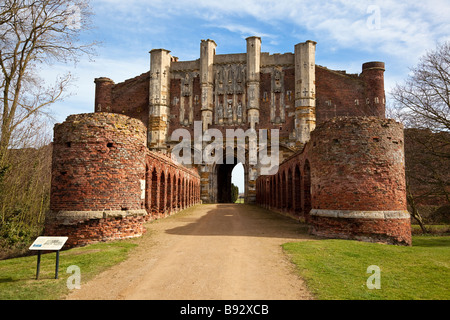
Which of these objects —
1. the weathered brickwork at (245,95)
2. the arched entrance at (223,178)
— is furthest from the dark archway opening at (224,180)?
the weathered brickwork at (245,95)

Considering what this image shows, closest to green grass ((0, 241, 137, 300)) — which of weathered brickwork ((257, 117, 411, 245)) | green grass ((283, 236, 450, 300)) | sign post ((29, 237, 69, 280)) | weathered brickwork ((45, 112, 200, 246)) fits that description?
sign post ((29, 237, 69, 280))

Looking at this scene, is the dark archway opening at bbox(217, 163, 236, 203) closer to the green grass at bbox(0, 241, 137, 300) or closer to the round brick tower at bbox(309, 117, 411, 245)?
the round brick tower at bbox(309, 117, 411, 245)

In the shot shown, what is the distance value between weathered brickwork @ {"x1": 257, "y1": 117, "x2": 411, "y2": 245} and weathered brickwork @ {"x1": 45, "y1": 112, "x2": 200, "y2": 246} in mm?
6755

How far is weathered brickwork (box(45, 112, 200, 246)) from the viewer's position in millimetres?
9797

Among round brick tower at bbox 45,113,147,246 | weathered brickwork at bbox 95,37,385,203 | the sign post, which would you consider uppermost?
weathered brickwork at bbox 95,37,385,203

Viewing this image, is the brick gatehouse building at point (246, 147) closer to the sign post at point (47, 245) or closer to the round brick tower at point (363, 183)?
the round brick tower at point (363, 183)

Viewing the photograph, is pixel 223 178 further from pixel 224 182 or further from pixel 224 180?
pixel 224 182

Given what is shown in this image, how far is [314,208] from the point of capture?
40.0ft

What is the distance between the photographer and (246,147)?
33.9 metres

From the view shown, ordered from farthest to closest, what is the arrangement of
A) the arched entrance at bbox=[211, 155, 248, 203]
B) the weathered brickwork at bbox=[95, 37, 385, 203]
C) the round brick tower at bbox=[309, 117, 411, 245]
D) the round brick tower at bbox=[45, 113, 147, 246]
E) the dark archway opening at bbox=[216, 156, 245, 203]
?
the dark archway opening at bbox=[216, 156, 245, 203], the arched entrance at bbox=[211, 155, 248, 203], the weathered brickwork at bbox=[95, 37, 385, 203], the round brick tower at bbox=[309, 117, 411, 245], the round brick tower at bbox=[45, 113, 147, 246]

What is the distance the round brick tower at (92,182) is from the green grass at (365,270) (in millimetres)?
5529

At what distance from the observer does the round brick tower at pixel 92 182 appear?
32.1ft
